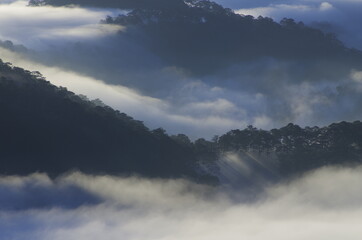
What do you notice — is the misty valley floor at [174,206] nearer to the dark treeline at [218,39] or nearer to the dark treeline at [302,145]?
the dark treeline at [302,145]

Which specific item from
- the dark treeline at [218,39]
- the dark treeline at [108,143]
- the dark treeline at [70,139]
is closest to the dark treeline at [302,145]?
the dark treeline at [108,143]

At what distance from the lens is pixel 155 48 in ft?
561

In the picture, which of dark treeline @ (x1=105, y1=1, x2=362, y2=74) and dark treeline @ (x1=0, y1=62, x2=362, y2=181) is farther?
dark treeline @ (x1=105, y1=1, x2=362, y2=74)

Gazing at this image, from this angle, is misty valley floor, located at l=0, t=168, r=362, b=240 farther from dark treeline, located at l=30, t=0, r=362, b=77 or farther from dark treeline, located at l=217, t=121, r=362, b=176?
dark treeline, located at l=30, t=0, r=362, b=77

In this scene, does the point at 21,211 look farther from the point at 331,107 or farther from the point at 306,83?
the point at 306,83

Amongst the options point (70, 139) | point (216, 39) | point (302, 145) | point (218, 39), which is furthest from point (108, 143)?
point (218, 39)

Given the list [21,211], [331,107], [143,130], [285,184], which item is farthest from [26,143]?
[331,107]

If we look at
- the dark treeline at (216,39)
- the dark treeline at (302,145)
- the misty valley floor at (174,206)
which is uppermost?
the dark treeline at (216,39)

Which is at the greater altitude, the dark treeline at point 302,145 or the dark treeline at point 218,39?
the dark treeline at point 218,39

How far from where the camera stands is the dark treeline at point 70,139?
73562 millimetres

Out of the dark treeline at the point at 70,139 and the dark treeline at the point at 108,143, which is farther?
the dark treeline at the point at 108,143

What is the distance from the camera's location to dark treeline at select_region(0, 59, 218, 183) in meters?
73.6

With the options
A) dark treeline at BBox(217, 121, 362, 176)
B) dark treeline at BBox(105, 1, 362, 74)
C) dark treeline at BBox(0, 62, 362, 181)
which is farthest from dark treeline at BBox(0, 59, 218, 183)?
dark treeline at BBox(105, 1, 362, 74)

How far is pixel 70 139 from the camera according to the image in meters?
77.6
